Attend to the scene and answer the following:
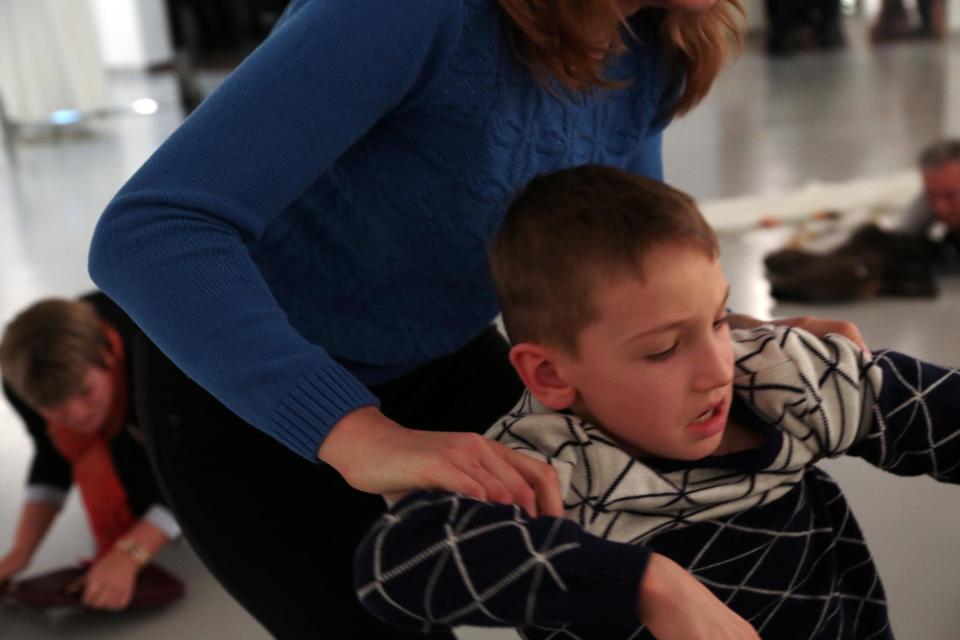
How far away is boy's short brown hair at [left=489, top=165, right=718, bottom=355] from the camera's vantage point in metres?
0.91

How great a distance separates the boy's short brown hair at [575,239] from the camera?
907 mm

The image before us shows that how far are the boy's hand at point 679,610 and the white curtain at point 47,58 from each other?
5.66 m

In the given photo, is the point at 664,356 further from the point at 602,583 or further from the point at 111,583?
the point at 111,583

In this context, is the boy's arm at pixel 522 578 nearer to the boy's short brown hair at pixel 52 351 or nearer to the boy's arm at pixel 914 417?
the boy's arm at pixel 914 417

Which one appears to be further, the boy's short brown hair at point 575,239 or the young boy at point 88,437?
the young boy at point 88,437

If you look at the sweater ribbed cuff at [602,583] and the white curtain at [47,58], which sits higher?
the sweater ribbed cuff at [602,583]

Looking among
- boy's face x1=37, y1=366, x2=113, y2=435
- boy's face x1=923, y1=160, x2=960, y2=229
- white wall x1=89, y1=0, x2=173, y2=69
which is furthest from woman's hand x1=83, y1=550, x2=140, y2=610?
white wall x1=89, y1=0, x2=173, y2=69

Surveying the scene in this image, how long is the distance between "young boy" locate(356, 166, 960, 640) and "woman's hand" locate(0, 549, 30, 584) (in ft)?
4.27

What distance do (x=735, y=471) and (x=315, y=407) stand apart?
35 cm

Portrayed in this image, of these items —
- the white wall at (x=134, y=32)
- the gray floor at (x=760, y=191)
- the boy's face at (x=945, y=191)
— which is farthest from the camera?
the white wall at (x=134, y=32)

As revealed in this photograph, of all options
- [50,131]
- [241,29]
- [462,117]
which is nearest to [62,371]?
[462,117]

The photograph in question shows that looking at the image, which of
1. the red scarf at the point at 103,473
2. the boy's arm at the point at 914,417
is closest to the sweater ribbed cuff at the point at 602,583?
the boy's arm at the point at 914,417

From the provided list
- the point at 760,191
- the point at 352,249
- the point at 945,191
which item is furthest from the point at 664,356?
the point at 760,191

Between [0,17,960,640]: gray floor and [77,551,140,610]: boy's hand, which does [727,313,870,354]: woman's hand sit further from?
[77,551,140,610]: boy's hand
